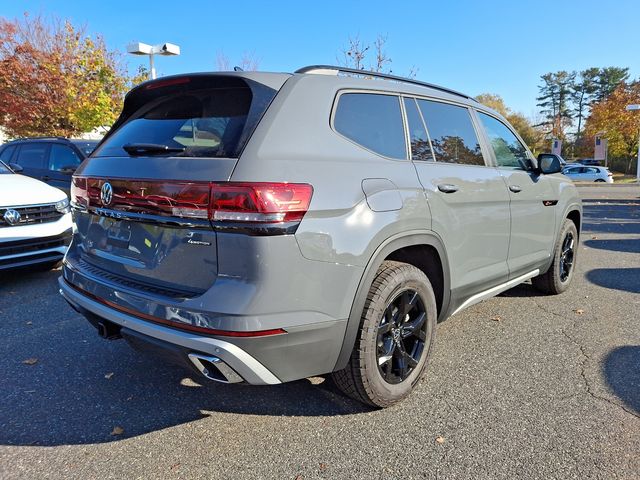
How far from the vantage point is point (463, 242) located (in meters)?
3.08

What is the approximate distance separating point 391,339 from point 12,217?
4368 mm

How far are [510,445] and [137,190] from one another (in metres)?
2.33

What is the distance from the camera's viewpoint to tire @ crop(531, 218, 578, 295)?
4633mm

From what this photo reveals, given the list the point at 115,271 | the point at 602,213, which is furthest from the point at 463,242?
the point at 602,213

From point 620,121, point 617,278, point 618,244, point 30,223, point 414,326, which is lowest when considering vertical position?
point 617,278

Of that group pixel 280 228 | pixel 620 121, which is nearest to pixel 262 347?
pixel 280 228

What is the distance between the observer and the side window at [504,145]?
379 centimetres

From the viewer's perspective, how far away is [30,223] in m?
5.01

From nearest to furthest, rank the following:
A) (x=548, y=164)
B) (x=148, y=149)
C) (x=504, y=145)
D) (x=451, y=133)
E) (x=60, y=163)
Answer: (x=148, y=149), (x=451, y=133), (x=504, y=145), (x=548, y=164), (x=60, y=163)

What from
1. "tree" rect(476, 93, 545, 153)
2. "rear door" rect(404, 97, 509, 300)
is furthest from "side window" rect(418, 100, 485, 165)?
"tree" rect(476, 93, 545, 153)

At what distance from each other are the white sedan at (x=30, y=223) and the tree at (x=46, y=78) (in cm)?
1548

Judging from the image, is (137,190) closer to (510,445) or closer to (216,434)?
(216,434)

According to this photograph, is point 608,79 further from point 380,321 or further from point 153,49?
point 380,321

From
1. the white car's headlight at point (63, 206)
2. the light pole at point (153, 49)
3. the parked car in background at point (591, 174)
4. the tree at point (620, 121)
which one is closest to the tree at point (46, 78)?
the light pole at point (153, 49)
